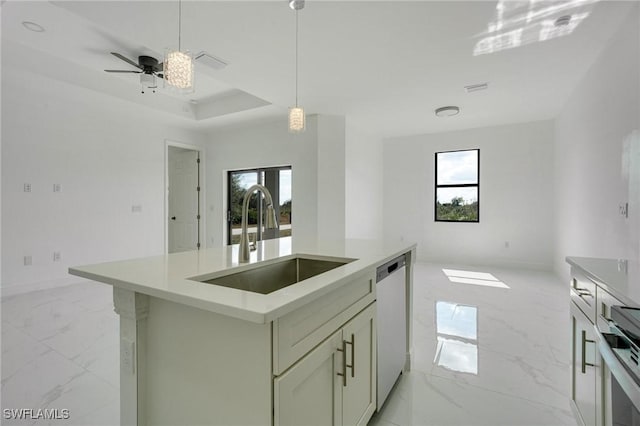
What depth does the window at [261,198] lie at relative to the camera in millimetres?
5727

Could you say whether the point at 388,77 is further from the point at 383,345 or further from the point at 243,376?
the point at 243,376

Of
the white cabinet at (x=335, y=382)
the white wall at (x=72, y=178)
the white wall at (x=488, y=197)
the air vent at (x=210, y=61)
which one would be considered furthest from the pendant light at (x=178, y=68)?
the white wall at (x=488, y=197)

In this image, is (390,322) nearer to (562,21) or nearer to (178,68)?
(178,68)

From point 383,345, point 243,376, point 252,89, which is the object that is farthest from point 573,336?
point 252,89

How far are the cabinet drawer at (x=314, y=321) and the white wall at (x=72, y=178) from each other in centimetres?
476

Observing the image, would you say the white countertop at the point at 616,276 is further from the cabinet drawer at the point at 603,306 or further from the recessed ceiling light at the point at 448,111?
the recessed ceiling light at the point at 448,111

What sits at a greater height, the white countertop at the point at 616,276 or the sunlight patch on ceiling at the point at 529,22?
the sunlight patch on ceiling at the point at 529,22

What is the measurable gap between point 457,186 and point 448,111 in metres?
2.06

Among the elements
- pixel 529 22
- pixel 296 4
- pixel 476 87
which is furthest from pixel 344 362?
pixel 476 87

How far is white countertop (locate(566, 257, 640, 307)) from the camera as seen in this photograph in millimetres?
979

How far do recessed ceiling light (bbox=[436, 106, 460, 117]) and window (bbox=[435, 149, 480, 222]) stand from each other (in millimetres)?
1596

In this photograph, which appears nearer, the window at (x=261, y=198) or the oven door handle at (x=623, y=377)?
the oven door handle at (x=623, y=377)

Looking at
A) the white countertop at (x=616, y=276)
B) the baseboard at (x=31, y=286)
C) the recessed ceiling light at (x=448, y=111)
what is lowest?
the baseboard at (x=31, y=286)

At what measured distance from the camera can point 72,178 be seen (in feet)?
14.6
